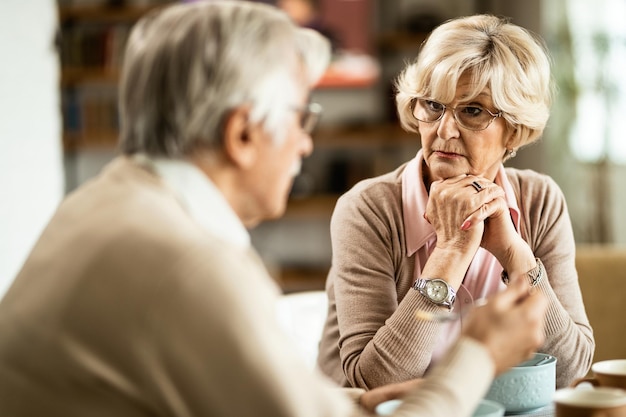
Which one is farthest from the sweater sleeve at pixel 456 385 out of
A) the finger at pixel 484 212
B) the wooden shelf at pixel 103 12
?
the wooden shelf at pixel 103 12

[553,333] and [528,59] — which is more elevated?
[528,59]

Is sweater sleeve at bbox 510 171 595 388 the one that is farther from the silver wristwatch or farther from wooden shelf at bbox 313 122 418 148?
wooden shelf at bbox 313 122 418 148

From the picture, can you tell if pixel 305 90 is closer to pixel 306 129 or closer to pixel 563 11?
pixel 306 129

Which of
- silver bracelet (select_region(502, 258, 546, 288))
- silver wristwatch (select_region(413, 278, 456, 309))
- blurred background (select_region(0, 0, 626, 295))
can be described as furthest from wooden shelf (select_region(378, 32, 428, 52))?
silver wristwatch (select_region(413, 278, 456, 309))

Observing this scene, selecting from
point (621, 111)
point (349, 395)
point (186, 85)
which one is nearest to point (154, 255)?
point (186, 85)

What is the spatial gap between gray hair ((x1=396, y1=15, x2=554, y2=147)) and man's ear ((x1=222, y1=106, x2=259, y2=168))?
2.33 feet

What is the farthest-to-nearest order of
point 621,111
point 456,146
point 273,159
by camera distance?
point 621,111
point 456,146
point 273,159

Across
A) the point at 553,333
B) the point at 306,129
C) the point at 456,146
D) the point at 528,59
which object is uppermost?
the point at 306,129

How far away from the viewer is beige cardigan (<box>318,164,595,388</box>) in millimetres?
1590

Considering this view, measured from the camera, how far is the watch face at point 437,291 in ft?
5.19

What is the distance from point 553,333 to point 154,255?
0.92 metres

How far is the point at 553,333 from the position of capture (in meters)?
1.66

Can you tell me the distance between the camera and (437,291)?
1.59 metres

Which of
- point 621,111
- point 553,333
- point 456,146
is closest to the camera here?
point 553,333
